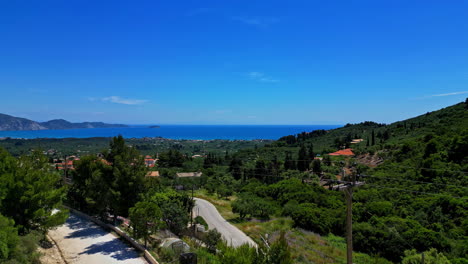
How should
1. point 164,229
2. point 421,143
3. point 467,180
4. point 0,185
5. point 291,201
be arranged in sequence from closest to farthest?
1. point 0,185
2. point 164,229
3. point 467,180
4. point 291,201
5. point 421,143

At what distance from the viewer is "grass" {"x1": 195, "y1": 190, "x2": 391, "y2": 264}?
55.9ft

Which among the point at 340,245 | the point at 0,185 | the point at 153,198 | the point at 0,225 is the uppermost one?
the point at 0,185

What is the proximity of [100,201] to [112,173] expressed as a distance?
1.99m

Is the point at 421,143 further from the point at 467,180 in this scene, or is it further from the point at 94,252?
the point at 94,252

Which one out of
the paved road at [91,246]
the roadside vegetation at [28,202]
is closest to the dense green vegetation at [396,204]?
the paved road at [91,246]

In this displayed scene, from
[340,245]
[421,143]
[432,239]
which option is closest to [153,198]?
[340,245]

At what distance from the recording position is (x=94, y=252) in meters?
12.9

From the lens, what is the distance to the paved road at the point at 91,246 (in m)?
12.2

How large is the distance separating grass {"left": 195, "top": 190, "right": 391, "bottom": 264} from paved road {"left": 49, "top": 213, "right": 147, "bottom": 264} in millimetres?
6556

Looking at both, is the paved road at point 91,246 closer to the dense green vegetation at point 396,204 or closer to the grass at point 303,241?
the grass at point 303,241

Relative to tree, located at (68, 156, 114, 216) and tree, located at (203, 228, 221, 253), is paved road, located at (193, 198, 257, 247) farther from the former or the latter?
tree, located at (68, 156, 114, 216)

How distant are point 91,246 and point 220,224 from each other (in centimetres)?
1571

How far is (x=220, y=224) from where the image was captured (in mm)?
27875

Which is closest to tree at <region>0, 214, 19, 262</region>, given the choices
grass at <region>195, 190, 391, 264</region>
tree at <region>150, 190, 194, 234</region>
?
tree at <region>150, 190, 194, 234</region>
